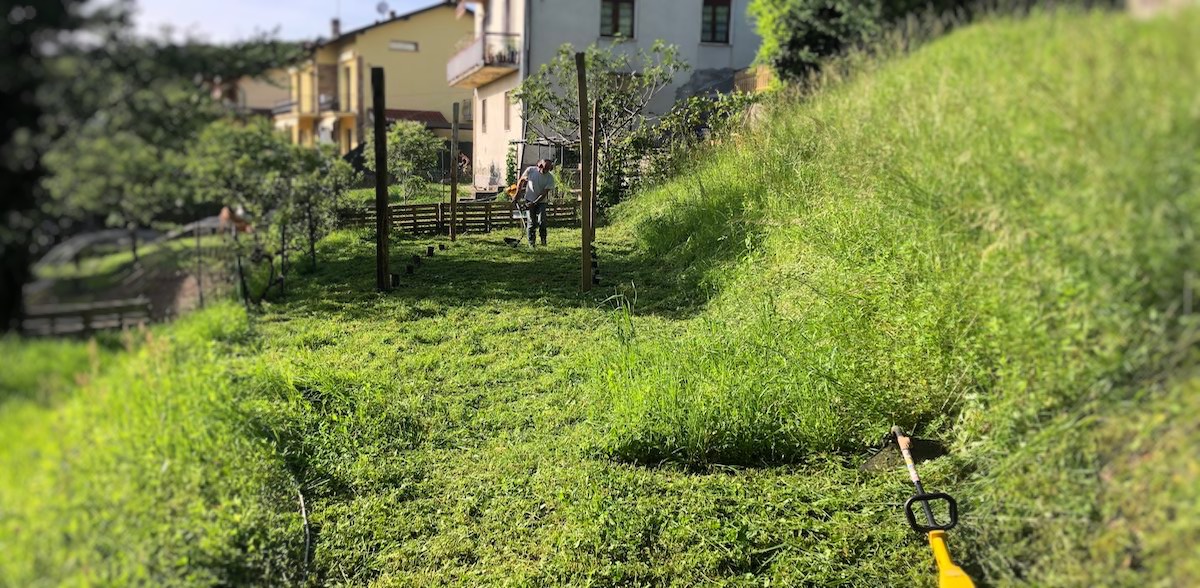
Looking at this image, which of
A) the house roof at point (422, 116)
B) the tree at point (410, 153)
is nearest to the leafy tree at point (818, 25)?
the tree at point (410, 153)

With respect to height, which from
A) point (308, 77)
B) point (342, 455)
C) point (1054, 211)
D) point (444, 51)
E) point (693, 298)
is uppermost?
point (444, 51)

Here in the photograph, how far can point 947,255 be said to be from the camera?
384 centimetres

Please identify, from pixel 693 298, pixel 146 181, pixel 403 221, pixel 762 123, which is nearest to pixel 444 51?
pixel 403 221

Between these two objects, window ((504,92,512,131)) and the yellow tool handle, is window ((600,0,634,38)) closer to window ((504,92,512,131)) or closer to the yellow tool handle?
window ((504,92,512,131))

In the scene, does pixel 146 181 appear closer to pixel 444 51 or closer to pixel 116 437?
pixel 116 437

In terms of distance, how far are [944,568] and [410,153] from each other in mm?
10999

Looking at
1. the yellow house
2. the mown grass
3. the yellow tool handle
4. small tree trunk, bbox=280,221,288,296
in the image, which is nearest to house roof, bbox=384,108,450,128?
the yellow house

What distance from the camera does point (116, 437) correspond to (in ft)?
5.92

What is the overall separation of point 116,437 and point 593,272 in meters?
6.65

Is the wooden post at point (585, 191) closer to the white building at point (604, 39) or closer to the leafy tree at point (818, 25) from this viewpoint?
the leafy tree at point (818, 25)

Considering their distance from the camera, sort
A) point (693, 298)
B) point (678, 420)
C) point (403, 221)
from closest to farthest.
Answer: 1. point (678, 420)
2. point (693, 298)
3. point (403, 221)

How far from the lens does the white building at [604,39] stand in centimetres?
1683

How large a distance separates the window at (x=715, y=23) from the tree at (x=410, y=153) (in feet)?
25.0

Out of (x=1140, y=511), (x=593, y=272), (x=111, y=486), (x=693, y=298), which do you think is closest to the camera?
(x=111, y=486)
